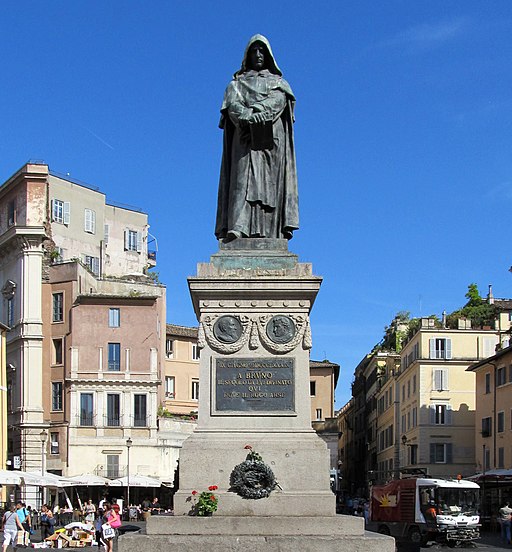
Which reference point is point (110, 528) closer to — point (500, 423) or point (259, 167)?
point (259, 167)

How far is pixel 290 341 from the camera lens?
1440 centimetres

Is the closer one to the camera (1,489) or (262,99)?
(262,99)

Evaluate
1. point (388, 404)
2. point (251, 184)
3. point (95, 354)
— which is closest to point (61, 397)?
point (95, 354)

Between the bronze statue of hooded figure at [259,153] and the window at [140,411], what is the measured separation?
50061mm

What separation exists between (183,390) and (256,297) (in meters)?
65.7

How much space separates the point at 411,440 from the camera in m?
81.0

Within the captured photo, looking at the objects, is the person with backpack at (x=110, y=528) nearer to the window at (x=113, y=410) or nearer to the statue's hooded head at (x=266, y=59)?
the statue's hooded head at (x=266, y=59)

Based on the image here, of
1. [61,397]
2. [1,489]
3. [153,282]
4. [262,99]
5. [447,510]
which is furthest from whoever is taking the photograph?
[153,282]

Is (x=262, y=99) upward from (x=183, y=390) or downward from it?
upward

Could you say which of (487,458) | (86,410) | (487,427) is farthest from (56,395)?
(487,458)

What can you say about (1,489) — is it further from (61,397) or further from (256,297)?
(256,297)

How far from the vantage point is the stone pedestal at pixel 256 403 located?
13367mm

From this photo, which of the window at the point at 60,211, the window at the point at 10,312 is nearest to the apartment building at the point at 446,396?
the window at the point at 60,211

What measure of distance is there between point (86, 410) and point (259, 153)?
50.4 meters
